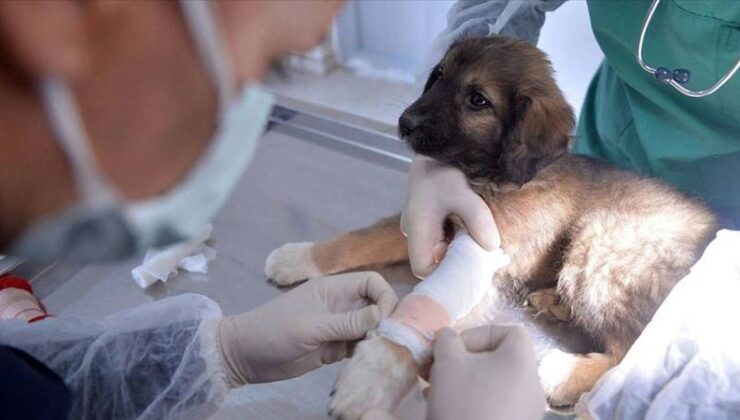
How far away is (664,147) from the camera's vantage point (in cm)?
126

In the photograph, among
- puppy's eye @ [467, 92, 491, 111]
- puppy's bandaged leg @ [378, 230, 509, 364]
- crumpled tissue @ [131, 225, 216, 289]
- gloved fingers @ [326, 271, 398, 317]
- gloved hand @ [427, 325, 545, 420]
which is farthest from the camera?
crumpled tissue @ [131, 225, 216, 289]

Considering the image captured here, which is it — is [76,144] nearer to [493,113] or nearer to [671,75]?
[493,113]

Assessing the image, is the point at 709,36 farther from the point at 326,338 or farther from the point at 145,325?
the point at 145,325

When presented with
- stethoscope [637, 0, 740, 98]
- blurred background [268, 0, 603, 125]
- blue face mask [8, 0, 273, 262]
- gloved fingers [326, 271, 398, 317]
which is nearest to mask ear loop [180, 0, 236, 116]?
blue face mask [8, 0, 273, 262]

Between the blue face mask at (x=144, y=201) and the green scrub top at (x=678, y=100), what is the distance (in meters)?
0.98

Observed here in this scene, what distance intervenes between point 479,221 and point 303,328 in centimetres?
37

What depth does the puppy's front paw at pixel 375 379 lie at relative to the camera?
955 mm

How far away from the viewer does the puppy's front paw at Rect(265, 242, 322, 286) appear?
4.48ft

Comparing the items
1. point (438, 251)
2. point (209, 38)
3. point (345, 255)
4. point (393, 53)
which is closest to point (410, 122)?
point (438, 251)

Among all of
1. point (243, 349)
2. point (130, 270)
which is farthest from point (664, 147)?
point (130, 270)

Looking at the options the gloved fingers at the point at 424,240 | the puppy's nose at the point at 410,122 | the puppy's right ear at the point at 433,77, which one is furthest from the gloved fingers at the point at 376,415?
the puppy's right ear at the point at 433,77

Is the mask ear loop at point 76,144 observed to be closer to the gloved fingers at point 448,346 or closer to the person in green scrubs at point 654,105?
the gloved fingers at point 448,346

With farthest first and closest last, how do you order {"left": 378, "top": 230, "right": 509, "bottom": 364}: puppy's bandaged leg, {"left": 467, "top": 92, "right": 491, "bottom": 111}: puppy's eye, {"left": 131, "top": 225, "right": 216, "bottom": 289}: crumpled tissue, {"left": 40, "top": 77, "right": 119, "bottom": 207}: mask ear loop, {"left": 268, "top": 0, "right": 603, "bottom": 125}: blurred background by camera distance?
1. {"left": 268, "top": 0, "right": 603, "bottom": 125}: blurred background
2. {"left": 131, "top": 225, "right": 216, "bottom": 289}: crumpled tissue
3. {"left": 467, "top": 92, "right": 491, "bottom": 111}: puppy's eye
4. {"left": 378, "top": 230, "right": 509, "bottom": 364}: puppy's bandaged leg
5. {"left": 40, "top": 77, "right": 119, "bottom": 207}: mask ear loop

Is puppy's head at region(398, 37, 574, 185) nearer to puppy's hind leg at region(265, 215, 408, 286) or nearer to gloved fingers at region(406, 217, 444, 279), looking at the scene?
gloved fingers at region(406, 217, 444, 279)
